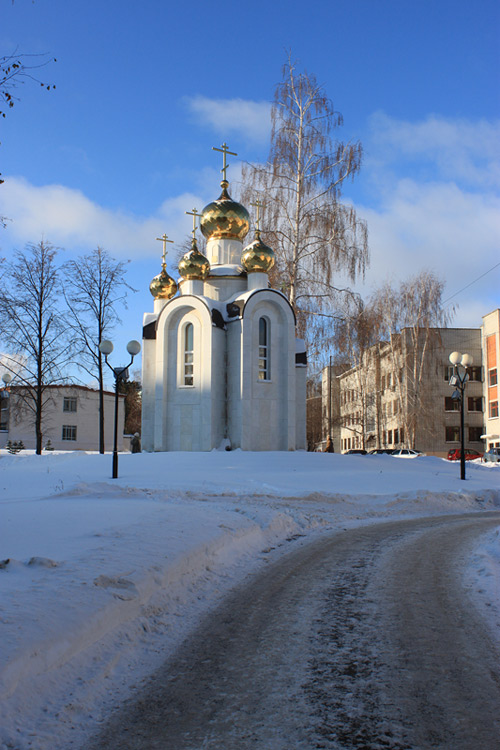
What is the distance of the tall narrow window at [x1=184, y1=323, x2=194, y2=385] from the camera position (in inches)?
942

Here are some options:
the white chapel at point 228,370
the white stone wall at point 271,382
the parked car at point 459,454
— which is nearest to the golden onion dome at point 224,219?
the white chapel at point 228,370

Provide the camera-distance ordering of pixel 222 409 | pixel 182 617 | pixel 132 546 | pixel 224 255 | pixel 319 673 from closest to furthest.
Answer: pixel 319 673
pixel 182 617
pixel 132 546
pixel 222 409
pixel 224 255

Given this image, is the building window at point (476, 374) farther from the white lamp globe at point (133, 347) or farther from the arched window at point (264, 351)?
the white lamp globe at point (133, 347)

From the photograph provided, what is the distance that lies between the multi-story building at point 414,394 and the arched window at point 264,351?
12.5 metres

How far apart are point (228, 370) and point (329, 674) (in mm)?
20202

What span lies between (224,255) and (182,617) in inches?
897

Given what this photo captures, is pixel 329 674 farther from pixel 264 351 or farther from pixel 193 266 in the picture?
pixel 193 266

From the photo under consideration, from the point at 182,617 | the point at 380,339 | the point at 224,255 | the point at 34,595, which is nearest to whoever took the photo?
the point at 34,595

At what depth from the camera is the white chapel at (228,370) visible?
23016 millimetres

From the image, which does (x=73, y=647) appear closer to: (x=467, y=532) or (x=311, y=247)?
(x=467, y=532)

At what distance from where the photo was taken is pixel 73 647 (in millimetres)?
3855

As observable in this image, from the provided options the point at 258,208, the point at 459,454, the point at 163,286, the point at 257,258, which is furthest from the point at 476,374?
the point at 257,258

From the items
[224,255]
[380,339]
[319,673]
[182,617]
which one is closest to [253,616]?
[182,617]

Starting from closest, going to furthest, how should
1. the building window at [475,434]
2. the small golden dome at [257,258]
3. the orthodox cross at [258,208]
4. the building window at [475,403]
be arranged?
the small golden dome at [257,258] → the orthodox cross at [258,208] → the building window at [475,434] → the building window at [475,403]
